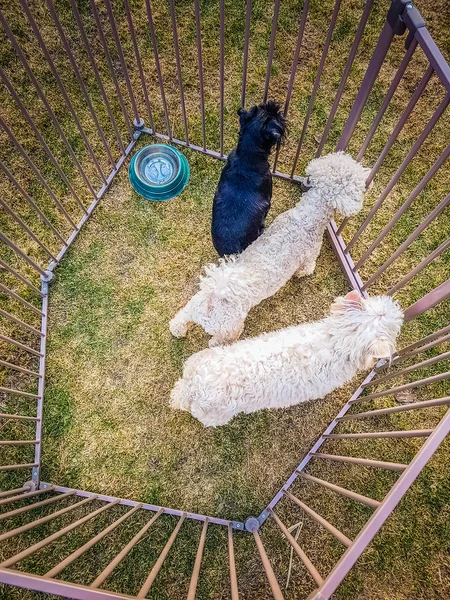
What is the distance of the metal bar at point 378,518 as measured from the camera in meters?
1.39

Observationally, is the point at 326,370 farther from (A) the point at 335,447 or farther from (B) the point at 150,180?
(B) the point at 150,180

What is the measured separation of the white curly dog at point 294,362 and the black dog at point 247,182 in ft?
2.40

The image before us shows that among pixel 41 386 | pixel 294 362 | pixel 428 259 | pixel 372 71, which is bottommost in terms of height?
pixel 294 362

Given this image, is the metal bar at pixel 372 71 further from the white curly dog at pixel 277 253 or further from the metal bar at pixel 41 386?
the metal bar at pixel 41 386

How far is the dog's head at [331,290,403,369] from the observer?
7.54 feet

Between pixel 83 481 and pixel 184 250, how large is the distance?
6.10 feet

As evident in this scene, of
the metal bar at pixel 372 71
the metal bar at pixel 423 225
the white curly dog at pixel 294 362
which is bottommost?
the white curly dog at pixel 294 362

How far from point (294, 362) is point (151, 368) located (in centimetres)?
125

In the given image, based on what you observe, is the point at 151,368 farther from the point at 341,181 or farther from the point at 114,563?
the point at 341,181

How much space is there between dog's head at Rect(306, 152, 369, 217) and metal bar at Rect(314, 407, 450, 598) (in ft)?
4.67

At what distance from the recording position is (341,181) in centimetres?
258

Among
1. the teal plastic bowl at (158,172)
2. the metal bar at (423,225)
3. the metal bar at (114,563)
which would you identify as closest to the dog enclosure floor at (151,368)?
the teal plastic bowl at (158,172)

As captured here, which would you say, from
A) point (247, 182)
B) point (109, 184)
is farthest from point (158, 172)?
point (247, 182)

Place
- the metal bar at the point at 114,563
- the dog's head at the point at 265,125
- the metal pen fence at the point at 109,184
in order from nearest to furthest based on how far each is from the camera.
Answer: the metal bar at the point at 114,563
the dog's head at the point at 265,125
the metal pen fence at the point at 109,184
